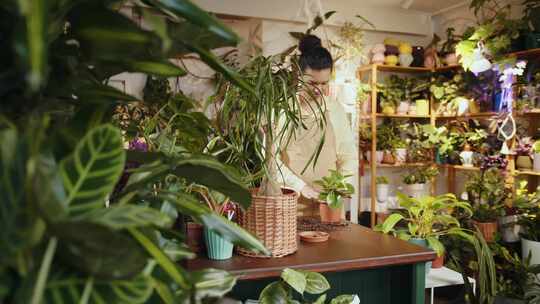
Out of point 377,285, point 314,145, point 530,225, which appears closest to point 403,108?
A: point 530,225

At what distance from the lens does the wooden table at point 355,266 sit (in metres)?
1.38

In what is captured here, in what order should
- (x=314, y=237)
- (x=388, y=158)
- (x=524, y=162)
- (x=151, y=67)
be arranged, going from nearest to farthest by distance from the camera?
(x=151, y=67), (x=314, y=237), (x=524, y=162), (x=388, y=158)

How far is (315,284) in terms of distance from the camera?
1297 mm

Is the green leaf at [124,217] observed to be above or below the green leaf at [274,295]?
above

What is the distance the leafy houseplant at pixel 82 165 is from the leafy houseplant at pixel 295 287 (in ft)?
1.72

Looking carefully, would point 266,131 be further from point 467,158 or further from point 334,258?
point 467,158

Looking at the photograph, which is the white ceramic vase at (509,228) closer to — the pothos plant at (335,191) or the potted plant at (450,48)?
the potted plant at (450,48)

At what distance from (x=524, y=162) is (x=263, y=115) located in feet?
11.4

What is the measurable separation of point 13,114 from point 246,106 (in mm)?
769

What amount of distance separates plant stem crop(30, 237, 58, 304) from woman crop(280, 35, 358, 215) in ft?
4.62

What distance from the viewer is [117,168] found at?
59 centimetres

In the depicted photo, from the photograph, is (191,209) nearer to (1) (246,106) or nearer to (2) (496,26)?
(1) (246,106)

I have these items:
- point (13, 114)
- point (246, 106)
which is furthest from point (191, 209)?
point (246, 106)

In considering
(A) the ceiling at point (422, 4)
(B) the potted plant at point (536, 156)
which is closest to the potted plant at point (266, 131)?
(B) the potted plant at point (536, 156)
